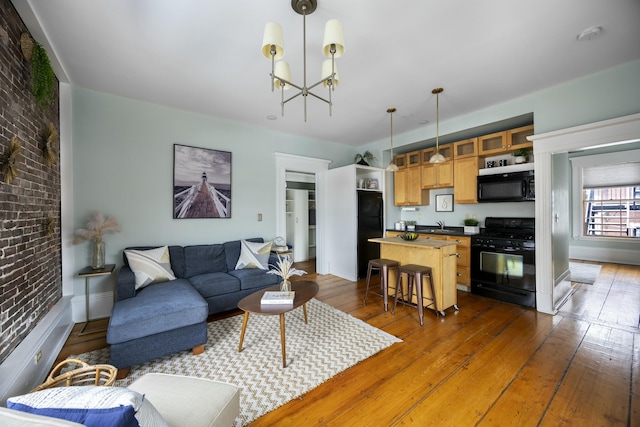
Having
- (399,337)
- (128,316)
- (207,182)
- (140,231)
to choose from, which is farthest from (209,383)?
(207,182)

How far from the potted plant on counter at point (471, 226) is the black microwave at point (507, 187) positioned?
1.56ft

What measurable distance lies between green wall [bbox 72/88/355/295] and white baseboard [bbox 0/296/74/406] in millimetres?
650

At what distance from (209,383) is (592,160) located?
319 inches

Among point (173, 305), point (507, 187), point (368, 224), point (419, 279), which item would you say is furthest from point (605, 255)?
point (173, 305)

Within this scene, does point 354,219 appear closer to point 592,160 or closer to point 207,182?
point 207,182

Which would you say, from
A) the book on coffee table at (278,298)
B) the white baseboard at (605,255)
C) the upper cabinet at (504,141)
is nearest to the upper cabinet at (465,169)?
the upper cabinet at (504,141)

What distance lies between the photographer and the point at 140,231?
3.39 m

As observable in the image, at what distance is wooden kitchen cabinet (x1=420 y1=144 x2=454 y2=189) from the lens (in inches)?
176

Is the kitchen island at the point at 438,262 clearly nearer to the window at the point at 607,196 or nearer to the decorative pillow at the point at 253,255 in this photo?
the decorative pillow at the point at 253,255

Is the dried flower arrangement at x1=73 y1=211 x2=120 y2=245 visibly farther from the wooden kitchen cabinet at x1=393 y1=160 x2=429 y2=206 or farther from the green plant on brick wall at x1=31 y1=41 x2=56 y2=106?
the wooden kitchen cabinet at x1=393 y1=160 x2=429 y2=206

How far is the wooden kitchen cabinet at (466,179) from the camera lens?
4148 millimetres

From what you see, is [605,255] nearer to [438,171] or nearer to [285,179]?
[438,171]

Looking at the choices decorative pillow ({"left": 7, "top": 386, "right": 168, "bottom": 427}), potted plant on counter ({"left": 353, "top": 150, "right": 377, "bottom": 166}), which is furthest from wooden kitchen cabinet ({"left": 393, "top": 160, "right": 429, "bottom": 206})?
decorative pillow ({"left": 7, "top": 386, "right": 168, "bottom": 427})

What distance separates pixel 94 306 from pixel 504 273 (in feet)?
17.2
